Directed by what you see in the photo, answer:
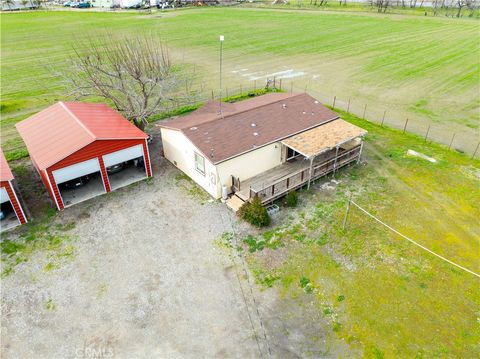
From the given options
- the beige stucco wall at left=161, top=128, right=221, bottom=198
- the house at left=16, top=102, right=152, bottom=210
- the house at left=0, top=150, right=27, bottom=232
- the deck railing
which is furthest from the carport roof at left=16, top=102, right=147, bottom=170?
the deck railing

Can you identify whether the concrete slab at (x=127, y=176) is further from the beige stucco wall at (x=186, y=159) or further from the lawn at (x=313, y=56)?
the lawn at (x=313, y=56)

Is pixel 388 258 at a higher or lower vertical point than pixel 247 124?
lower

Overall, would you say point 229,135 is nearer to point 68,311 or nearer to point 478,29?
point 68,311

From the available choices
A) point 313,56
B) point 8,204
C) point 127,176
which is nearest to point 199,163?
point 127,176

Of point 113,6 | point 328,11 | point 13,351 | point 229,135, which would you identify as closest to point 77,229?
point 13,351

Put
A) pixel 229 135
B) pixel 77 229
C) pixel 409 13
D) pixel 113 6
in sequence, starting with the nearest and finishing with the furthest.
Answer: pixel 77 229, pixel 229 135, pixel 409 13, pixel 113 6

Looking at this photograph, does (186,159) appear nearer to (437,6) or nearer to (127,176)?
(127,176)

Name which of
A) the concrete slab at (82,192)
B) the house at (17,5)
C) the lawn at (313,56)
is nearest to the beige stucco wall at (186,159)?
the concrete slab at (82,192)
